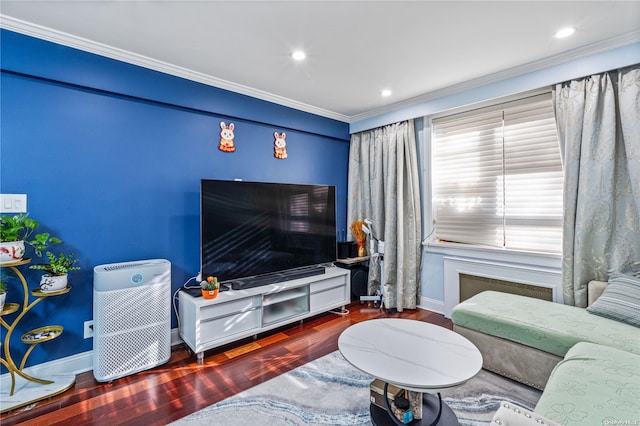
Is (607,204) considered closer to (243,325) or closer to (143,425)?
(243,325)

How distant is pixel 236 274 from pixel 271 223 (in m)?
0.60

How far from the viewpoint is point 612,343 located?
169 centimetres

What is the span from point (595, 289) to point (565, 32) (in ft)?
6.18

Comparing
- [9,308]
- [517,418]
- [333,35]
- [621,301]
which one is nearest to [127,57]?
[333,35]

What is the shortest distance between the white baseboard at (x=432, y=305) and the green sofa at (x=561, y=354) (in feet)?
2.94

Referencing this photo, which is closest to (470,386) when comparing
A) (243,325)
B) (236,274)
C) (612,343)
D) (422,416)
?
(422,416)

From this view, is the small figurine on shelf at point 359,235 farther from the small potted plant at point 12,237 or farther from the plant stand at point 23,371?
the small potted plant at point 12,237

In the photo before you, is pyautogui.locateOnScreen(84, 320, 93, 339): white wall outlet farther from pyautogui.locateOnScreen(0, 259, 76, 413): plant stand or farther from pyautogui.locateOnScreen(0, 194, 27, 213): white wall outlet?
pyautogui.locateOnScreen(0, 194, 27, 213): white wall outlet

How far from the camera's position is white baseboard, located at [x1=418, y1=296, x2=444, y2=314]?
3.36 metres

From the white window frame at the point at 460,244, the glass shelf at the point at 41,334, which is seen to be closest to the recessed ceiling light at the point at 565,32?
the white window frame at the point at 460,244

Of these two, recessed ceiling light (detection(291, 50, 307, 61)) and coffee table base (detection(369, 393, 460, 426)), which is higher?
recessed ceiling light (detection(291, 50, 307, 61))

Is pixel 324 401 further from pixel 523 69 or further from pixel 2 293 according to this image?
pixel 523 69

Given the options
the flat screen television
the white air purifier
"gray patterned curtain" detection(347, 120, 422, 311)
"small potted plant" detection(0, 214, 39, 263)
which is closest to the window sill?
"gray patterned curtain" detection(347, 120, 422, 311)

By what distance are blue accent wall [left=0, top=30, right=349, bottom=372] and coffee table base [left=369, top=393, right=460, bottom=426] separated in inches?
75.4
